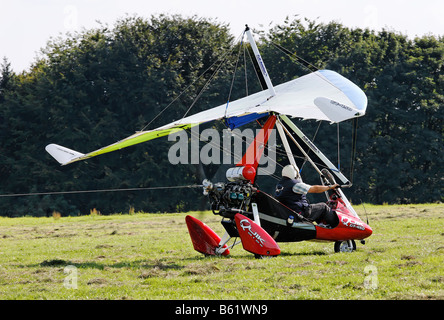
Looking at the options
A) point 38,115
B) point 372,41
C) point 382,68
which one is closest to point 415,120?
point 382,68

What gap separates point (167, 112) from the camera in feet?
138

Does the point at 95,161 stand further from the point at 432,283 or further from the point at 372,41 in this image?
the point at 432,283

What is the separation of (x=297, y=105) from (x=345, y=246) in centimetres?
295

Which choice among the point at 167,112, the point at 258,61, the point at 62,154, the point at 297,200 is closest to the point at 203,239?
the point at 297,200

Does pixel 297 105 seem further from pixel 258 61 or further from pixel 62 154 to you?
pixel 62 154

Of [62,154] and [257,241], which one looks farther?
[62,154]

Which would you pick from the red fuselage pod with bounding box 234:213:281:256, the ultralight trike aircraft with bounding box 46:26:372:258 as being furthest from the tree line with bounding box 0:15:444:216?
the red fuselage pod with bounding box 234:213:281:256

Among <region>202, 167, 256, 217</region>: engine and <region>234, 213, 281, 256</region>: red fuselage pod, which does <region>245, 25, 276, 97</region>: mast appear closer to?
<region>202, 167, 256, 217</region>: engine

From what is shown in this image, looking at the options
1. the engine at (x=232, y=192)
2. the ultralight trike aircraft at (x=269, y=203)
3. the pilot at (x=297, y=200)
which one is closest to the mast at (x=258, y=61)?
the ultralight trike aircraft at (x=269, y=203)

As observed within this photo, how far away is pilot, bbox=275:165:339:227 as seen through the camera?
11523mm

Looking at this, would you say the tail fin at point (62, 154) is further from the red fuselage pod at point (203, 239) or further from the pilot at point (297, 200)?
the pilot at point (297, 200)

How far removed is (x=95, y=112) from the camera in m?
43.7

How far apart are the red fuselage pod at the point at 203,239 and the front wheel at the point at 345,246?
2.16 m

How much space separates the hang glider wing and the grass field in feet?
8.06
